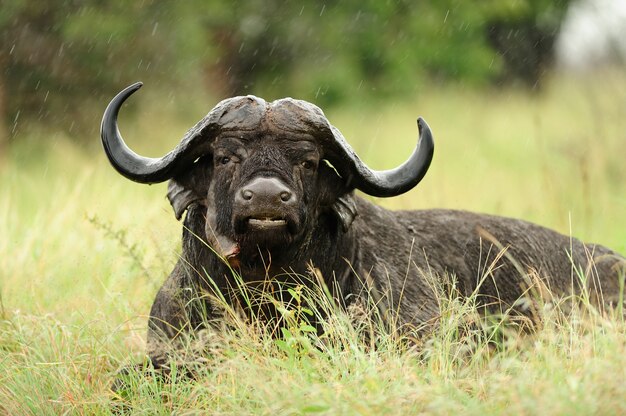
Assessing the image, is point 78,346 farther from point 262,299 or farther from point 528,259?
point 528,259

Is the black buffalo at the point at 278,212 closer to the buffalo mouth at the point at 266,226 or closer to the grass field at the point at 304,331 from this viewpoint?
the buffalo mouth at the point at 266,226

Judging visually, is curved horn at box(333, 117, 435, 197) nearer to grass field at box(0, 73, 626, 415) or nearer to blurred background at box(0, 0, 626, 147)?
grass field at box(0, 73, 626, 415)

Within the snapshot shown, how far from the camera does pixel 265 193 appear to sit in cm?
480

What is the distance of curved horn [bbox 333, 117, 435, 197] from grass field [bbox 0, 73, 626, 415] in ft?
2.44

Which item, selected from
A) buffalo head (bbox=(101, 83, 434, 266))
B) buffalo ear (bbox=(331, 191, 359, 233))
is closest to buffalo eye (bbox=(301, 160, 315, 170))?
buffalo head (bbox=(101, 83, 434, 266))

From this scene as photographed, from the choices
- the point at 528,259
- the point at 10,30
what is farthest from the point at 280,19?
the point at 528,259

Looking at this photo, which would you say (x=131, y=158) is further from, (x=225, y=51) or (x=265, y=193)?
(x=225, y=51)

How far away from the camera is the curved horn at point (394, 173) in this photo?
17.8 feet

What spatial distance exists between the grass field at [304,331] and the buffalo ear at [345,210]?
2.26 feet

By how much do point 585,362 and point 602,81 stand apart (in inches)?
444

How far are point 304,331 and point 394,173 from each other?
3.50 feet

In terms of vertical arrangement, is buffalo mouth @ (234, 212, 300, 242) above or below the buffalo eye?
below

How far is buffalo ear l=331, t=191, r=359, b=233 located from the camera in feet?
18.2

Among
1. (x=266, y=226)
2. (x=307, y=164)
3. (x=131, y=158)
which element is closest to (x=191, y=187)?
(x=131, y=158)
